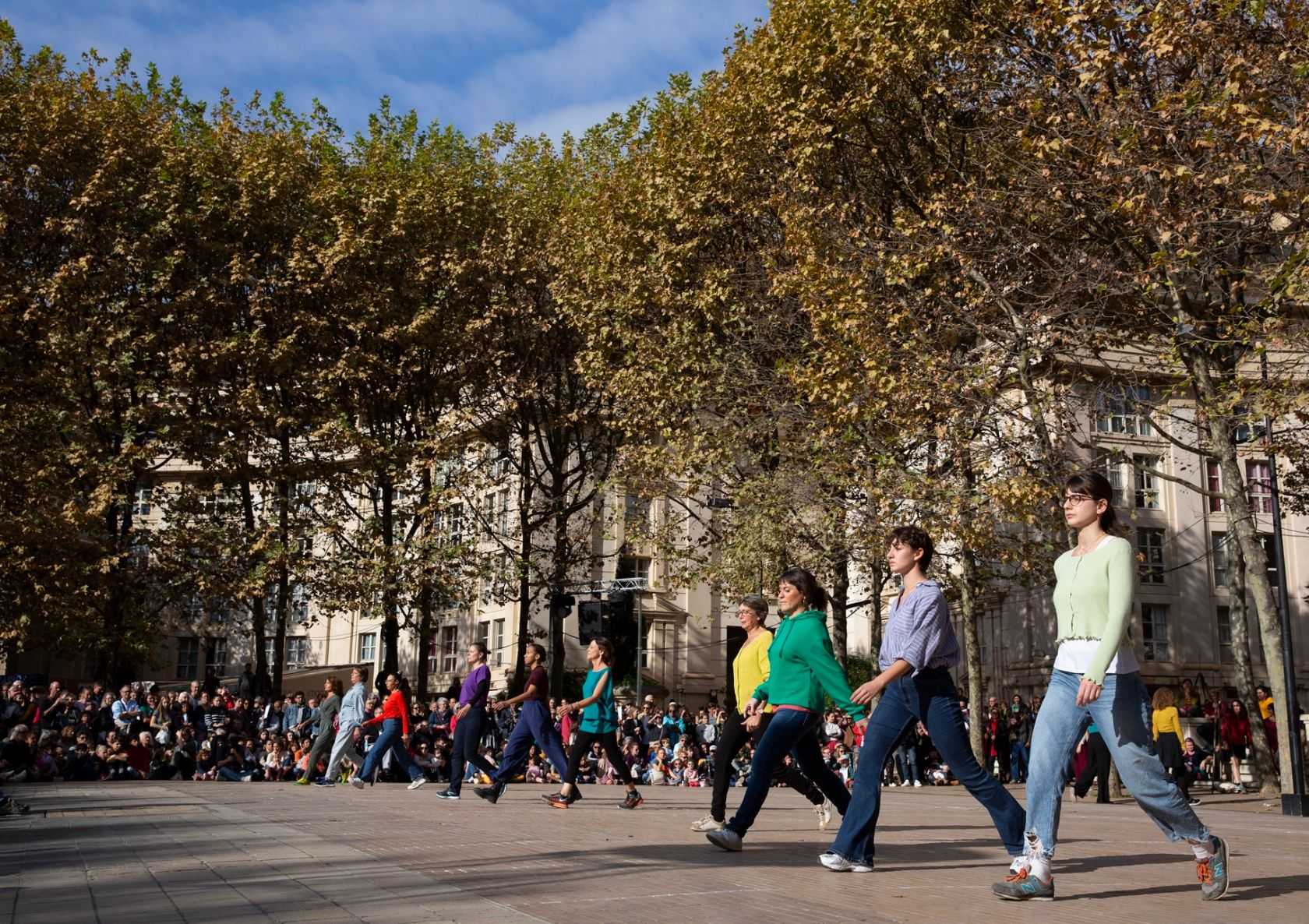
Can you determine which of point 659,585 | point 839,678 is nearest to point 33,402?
point 659,585

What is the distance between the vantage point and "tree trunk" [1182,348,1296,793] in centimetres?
1703

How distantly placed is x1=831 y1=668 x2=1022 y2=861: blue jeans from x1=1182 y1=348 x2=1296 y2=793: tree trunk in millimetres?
11004

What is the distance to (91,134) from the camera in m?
27.7

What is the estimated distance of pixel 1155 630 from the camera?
4559cm

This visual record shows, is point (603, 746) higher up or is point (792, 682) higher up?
point (792, 682)

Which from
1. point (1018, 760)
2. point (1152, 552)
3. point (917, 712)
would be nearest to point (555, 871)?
point (917, 712)

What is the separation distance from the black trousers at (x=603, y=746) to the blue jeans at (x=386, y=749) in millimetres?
4468

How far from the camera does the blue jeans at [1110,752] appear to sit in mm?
6043

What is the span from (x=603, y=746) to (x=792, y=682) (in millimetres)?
5876

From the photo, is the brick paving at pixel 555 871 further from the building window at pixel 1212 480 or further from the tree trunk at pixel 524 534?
the building window at pixel 1212 480

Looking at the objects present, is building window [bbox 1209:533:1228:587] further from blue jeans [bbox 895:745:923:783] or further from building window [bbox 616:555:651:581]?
blue jeans [bbox 895:745:923:783]

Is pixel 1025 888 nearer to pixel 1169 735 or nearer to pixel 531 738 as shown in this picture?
pixel 531 738

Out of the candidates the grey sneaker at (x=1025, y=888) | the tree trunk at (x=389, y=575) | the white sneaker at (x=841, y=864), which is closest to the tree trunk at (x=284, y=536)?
the tree trunk at (x=389, y=575)

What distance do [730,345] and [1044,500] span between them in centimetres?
886
